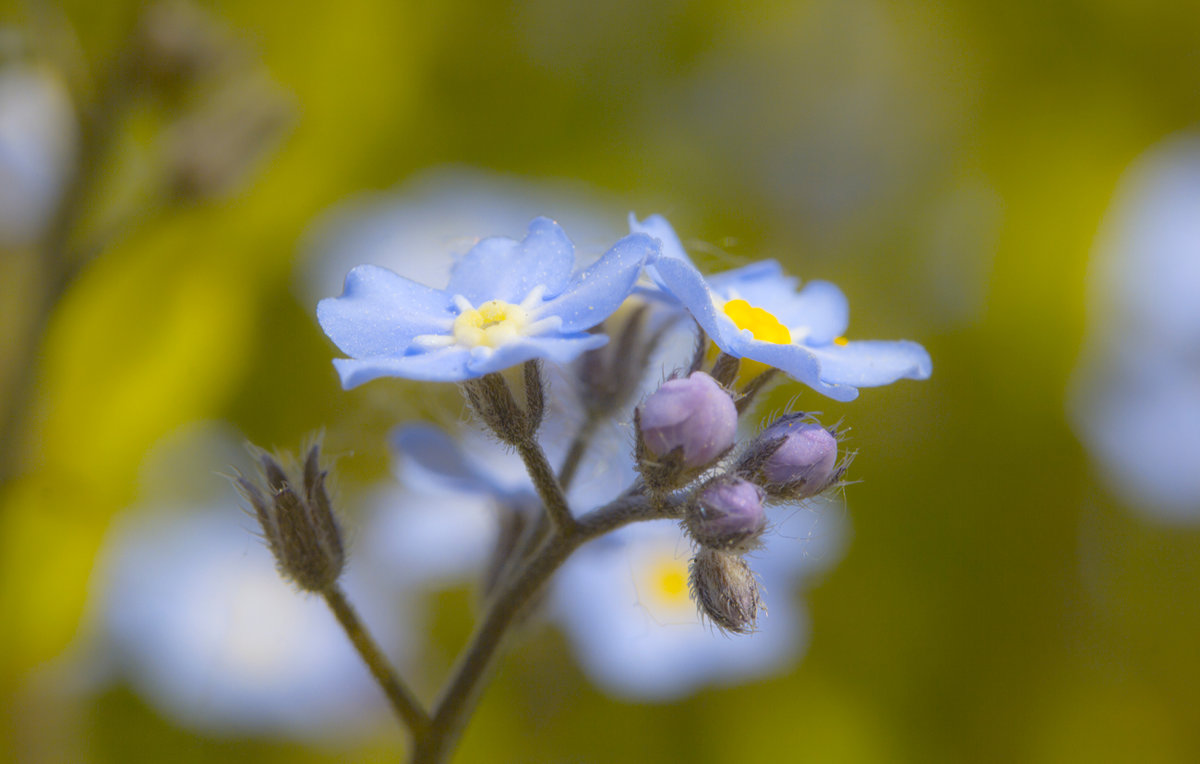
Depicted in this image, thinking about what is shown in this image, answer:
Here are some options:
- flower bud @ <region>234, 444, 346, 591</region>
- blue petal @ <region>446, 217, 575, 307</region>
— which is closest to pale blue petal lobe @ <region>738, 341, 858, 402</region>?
blue petal @ <region>446, 217, 575, 307</region>

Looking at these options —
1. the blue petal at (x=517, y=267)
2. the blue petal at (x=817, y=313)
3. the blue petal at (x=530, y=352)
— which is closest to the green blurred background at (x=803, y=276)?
the blue petal at (x=817, y=313)

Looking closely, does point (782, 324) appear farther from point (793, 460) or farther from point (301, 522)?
point (301, 522)

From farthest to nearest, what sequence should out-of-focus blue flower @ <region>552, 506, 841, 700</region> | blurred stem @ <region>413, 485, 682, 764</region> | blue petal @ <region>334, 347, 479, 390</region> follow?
out-of-focus blue flower @ <region>552, 506, 841, 700</region> < blurred stem @ <region>413, 485, 682, 764</region> < blue petal @ <region>334, 347, 479, 390</region>

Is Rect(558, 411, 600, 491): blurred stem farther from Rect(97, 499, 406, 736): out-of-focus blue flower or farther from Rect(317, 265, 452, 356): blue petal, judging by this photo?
Rect(97, 499, 406, 736): out-of-focus blue flower

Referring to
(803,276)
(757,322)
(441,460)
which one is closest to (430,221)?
(803,276)

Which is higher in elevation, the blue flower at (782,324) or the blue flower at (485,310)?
the blue flower at (485,310)

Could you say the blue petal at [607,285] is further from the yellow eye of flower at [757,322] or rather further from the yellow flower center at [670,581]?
the yellow flower center at [670,581]

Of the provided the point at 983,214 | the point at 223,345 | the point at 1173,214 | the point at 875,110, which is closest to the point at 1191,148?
the point at 1173,214
